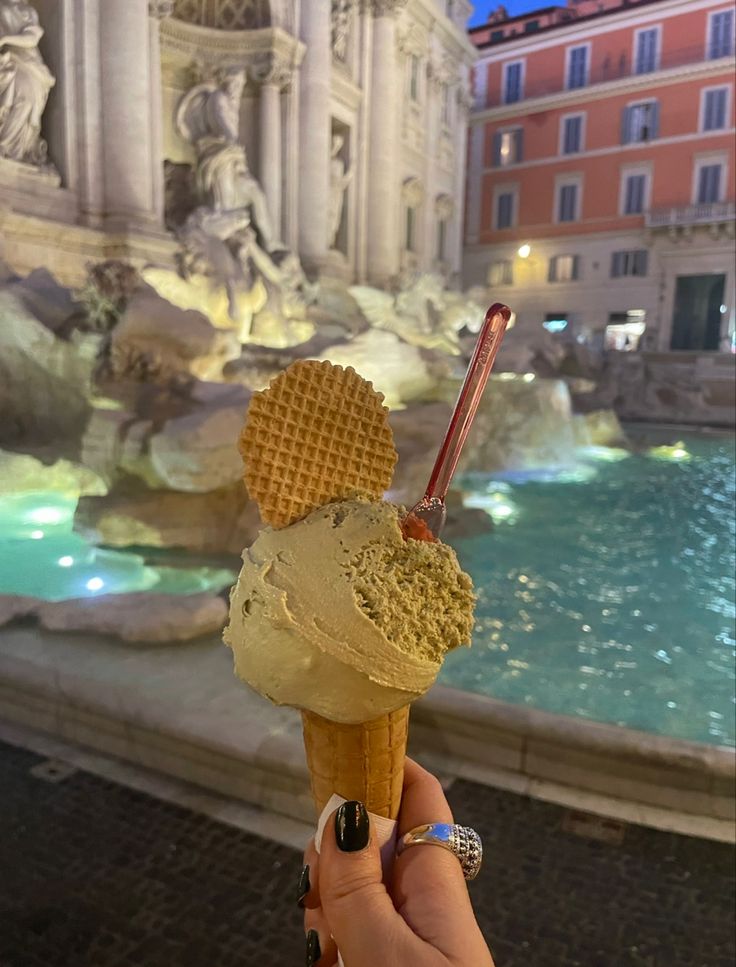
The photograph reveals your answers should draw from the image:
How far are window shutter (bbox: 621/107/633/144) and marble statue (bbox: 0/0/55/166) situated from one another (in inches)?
844

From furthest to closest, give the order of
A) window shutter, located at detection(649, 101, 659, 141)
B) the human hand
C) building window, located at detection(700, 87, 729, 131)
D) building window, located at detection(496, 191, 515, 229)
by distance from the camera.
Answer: building window, located at detection(496, 191, 515, 229), window shutter, located at detection(649, 101, 659, 141), building window, located at detection(700, 87, 729, 131), the human hand

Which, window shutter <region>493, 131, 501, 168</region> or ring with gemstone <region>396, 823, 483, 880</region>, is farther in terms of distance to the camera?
window shutter <region>493, 131, 501, 168</region>

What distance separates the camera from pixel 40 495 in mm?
6273

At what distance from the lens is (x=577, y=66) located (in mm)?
26391

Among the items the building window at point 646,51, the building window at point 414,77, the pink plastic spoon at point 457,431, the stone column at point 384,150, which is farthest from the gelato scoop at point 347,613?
the building window at point 646,51

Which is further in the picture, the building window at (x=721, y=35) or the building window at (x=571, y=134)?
the building window at (x=571, y=134)

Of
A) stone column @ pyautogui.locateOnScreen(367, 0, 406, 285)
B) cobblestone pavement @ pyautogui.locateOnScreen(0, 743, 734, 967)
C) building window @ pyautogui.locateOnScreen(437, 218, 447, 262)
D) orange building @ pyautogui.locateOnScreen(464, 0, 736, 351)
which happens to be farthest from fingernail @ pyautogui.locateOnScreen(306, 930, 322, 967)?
orange building @ pyautogui.locateOnScreen(464, 0, 736, 351)

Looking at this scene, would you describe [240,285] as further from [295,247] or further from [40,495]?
[295,247]

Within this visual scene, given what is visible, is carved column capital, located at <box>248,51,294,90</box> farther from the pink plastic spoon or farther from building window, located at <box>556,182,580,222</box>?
building window, located at <box>556,182,580,222</box>

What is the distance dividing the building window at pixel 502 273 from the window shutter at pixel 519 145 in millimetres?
3827

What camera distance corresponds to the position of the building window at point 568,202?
26469 millimetres

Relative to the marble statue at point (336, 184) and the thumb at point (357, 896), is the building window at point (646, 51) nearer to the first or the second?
the marble statue at point (336, 184)

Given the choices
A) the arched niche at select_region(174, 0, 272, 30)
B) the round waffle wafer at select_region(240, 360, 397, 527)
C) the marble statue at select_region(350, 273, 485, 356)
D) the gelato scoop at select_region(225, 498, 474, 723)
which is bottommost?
the gelato scoop at select_region(225, 498, 474, 723)

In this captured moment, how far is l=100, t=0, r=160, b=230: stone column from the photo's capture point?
10.2 metres
